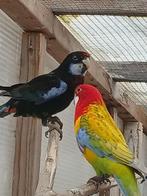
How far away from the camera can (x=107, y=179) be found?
163cm

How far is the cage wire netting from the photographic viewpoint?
2.11 m

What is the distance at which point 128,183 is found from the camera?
57.9 inches

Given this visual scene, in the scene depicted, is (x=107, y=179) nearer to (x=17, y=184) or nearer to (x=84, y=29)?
(x=17, y=184)

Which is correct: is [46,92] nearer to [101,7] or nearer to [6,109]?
[6,109]

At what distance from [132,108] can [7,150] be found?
1465 mm

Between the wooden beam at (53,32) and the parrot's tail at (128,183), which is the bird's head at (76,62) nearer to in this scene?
the wooden beam at (53,32)

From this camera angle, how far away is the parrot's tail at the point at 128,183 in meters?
1.45

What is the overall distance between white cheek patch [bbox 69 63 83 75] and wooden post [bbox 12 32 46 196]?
104mm

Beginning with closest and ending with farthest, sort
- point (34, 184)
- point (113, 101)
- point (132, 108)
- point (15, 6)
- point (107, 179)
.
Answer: point (107, 179)
point (15, 6)
point (34, 184)
point (113, 101)
point (132, 108)

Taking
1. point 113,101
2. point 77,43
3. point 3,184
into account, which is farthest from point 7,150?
point 113,101

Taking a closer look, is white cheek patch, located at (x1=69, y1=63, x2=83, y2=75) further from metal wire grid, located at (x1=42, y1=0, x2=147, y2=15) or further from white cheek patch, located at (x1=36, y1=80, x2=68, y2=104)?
metal wire grid, located at (x1=42, y1=0, x2=147, y2=15)

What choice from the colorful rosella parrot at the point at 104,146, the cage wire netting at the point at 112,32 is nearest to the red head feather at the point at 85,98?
the colorful rosella parrot at the point at 104,146

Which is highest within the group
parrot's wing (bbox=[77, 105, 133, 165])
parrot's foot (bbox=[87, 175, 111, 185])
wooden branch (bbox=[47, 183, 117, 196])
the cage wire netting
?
the cage wire netting

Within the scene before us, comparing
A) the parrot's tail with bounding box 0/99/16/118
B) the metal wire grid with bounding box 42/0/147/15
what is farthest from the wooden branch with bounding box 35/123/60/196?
the metal wire grid with bounding box 42/0/147/15
